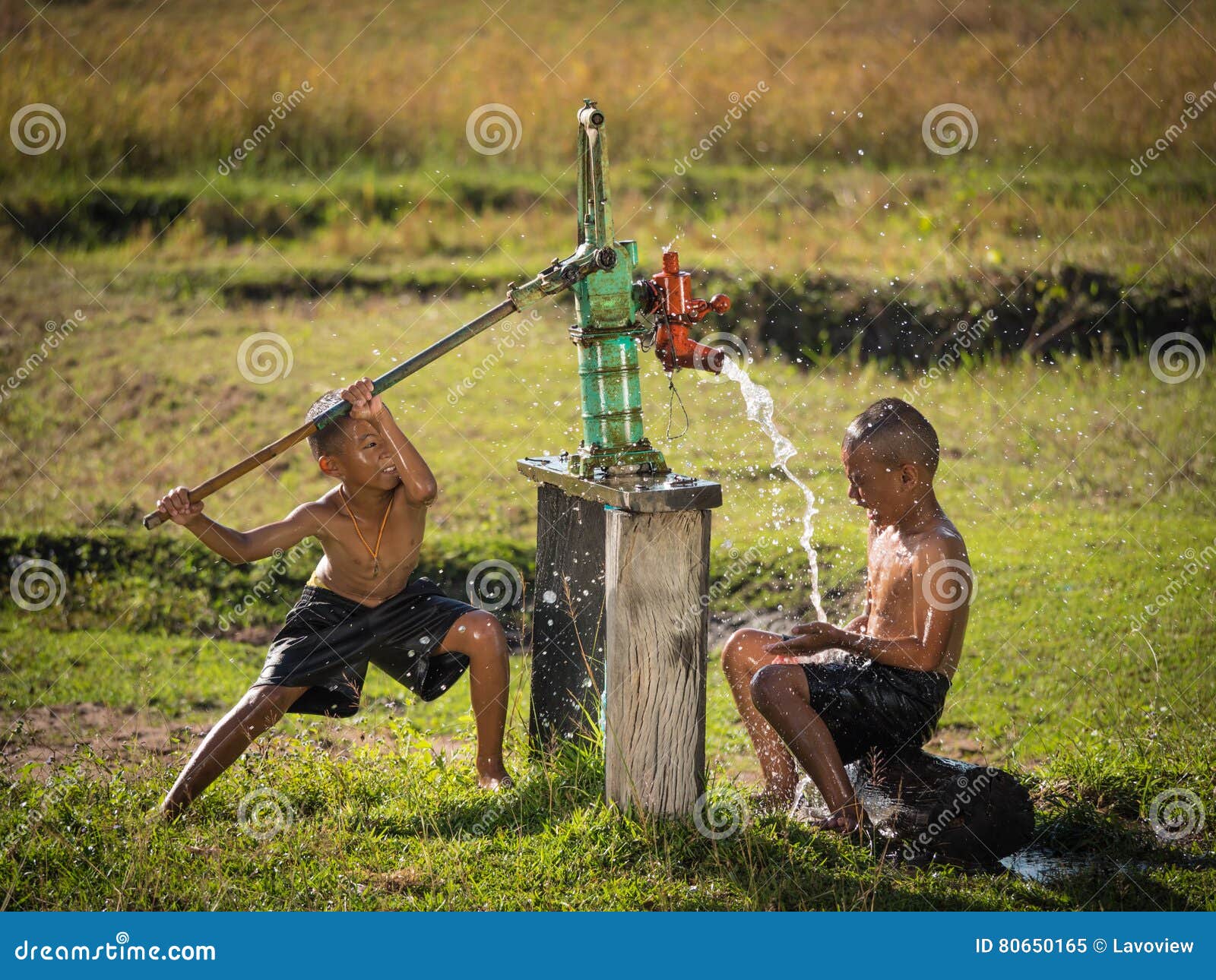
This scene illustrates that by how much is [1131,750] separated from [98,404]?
A: 702cm

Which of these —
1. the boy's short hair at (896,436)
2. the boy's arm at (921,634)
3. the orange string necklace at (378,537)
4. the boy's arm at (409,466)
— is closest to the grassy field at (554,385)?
the boy's arm at (921,634)

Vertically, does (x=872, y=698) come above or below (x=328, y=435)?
below

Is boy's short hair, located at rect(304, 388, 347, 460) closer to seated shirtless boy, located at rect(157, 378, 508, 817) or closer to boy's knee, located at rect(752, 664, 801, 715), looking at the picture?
seated shirtless boy, located at rect(157, 378, 508, 817)

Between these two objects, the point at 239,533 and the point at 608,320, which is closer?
the point at 608,320

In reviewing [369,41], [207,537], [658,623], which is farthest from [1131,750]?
[369,41]

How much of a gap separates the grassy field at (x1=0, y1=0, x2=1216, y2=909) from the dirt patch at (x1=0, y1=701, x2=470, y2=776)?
3 centimetres

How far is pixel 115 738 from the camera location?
5.95 m

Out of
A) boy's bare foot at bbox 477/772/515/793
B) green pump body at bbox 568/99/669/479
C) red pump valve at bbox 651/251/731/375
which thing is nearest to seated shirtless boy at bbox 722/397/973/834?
red pump valve at bbox 651/251/731/375

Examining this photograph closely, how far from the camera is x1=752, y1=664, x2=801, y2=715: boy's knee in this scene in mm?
4586

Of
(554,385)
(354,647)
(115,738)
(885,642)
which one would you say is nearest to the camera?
(885,642)

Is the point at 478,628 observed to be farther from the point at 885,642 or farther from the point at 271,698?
the point at 885,642

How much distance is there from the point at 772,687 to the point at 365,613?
1.42 metres

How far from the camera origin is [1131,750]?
5.31 metres

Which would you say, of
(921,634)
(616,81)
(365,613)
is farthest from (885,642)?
(616,81)
